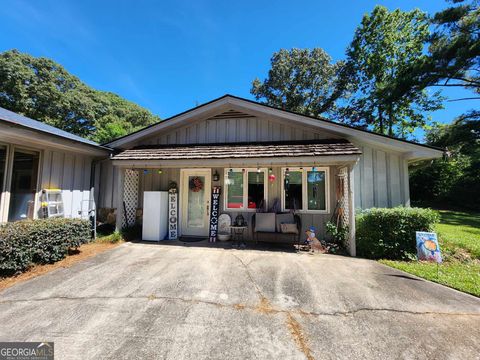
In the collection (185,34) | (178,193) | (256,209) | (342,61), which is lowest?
(256,209)

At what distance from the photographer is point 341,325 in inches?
104

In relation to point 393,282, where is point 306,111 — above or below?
above

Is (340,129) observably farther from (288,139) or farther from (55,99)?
(55,99)

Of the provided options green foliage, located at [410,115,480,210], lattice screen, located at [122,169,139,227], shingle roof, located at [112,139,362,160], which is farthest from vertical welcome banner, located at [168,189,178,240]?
green foliage, located at [410,115,480,210]

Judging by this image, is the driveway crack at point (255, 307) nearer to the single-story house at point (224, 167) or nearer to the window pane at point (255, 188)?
the single-story house at point (224, 167)

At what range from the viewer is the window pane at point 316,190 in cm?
688

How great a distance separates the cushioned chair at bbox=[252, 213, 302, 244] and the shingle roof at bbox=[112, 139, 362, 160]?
1.89 meters

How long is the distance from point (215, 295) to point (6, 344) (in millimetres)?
2409

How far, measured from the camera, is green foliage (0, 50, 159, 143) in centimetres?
1697

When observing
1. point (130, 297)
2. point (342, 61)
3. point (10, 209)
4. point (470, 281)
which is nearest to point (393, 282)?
point (470, 281)

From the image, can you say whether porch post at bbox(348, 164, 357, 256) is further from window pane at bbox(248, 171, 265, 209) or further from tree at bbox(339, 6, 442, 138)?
tree at bbox(339, 6, 442, 138)

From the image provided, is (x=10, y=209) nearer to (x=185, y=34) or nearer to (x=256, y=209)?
(x=256, y=209)

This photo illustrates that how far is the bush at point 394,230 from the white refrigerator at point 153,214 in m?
6.04

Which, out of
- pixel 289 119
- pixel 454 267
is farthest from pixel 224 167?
pixel 454 267
